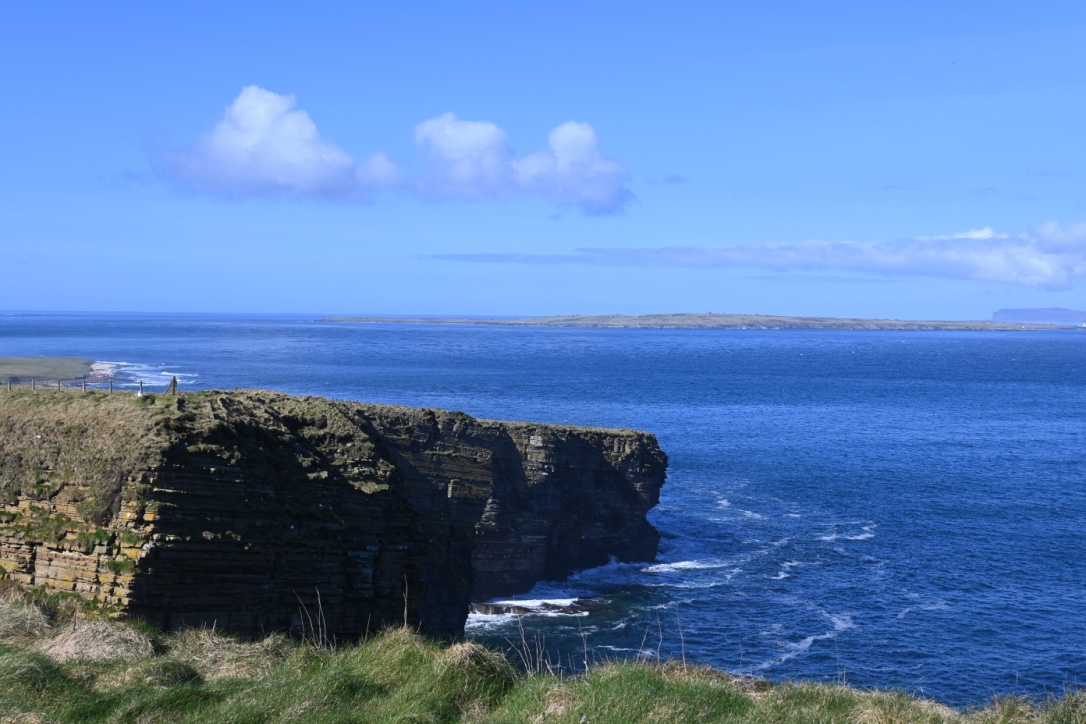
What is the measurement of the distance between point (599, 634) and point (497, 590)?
8.29 m

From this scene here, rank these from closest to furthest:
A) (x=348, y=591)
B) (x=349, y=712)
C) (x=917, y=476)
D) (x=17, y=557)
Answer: (x=349, y=712) < (x=17, y=557) < (x=348, y=591) < (x=917, y=476)

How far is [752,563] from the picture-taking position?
50.0 metres

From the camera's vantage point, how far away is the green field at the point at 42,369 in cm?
10112

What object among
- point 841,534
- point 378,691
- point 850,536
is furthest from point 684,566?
point 378,691

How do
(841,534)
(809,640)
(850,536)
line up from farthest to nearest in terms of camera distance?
(841,534)
(850,536)
(809,640)

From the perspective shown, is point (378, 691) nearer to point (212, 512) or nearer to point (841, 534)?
point (212, 512)

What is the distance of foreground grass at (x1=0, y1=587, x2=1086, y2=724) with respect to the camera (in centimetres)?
1256

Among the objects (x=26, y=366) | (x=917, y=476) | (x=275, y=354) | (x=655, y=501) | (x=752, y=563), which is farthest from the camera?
(x=275, y=354)

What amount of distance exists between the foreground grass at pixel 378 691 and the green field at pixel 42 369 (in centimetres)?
9010

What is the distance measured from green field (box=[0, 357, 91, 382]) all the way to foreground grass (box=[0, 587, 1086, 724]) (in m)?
90.1

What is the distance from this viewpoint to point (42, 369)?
114m

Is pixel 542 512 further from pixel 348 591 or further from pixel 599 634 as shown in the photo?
pixel 348 591

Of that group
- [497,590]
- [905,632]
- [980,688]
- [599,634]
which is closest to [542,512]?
[497,590]

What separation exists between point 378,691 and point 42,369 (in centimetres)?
11546
